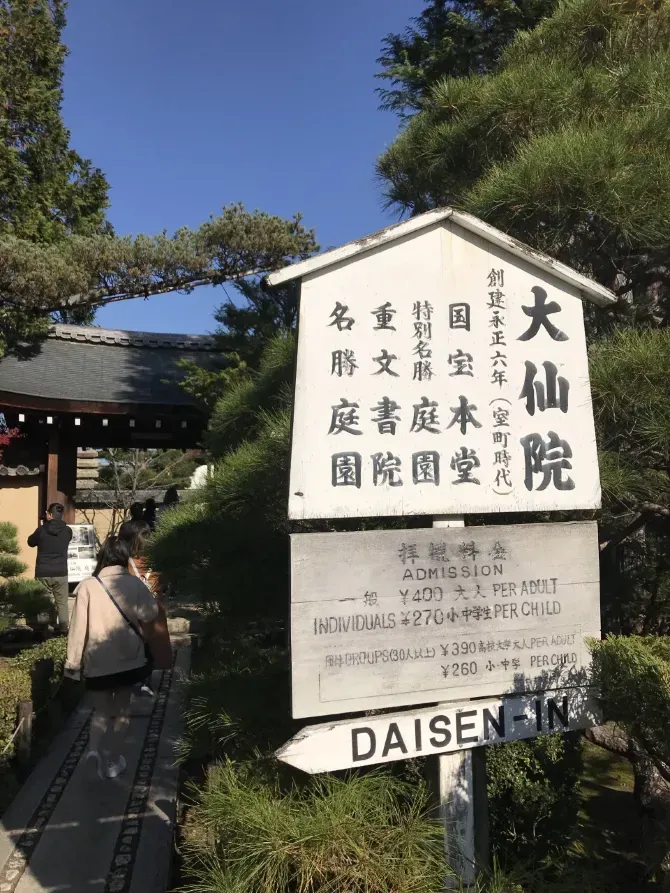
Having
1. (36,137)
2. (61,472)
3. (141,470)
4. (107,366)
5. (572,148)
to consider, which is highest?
(36,137)

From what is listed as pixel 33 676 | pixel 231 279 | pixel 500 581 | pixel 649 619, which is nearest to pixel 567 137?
pixel 500 581

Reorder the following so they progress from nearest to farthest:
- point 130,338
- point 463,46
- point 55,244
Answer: point 463,46 → point 55,244 → point 130,338

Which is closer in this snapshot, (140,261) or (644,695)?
(644,695)

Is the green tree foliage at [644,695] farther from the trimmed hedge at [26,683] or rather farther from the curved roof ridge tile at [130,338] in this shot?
the curved roof ridge tile at [130,338]

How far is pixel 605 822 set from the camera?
357cm

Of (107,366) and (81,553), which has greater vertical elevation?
(107,366)

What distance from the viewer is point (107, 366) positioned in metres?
10.1

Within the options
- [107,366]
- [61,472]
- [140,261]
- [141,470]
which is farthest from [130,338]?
[141,470]

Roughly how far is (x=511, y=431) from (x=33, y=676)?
12.0ft

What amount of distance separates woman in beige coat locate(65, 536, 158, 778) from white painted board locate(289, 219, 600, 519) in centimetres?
188

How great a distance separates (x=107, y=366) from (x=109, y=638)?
7.25 m

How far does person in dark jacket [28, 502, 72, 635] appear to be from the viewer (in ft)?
22.9

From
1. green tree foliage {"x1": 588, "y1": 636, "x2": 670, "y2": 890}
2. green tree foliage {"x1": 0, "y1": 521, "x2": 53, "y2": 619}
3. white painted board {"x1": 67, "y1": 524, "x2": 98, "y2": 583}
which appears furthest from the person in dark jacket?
green tree foliage {"x1": 588, "y1": 636, "x2": 670, "y2": 890}

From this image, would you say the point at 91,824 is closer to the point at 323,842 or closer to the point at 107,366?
the point at 323,842
